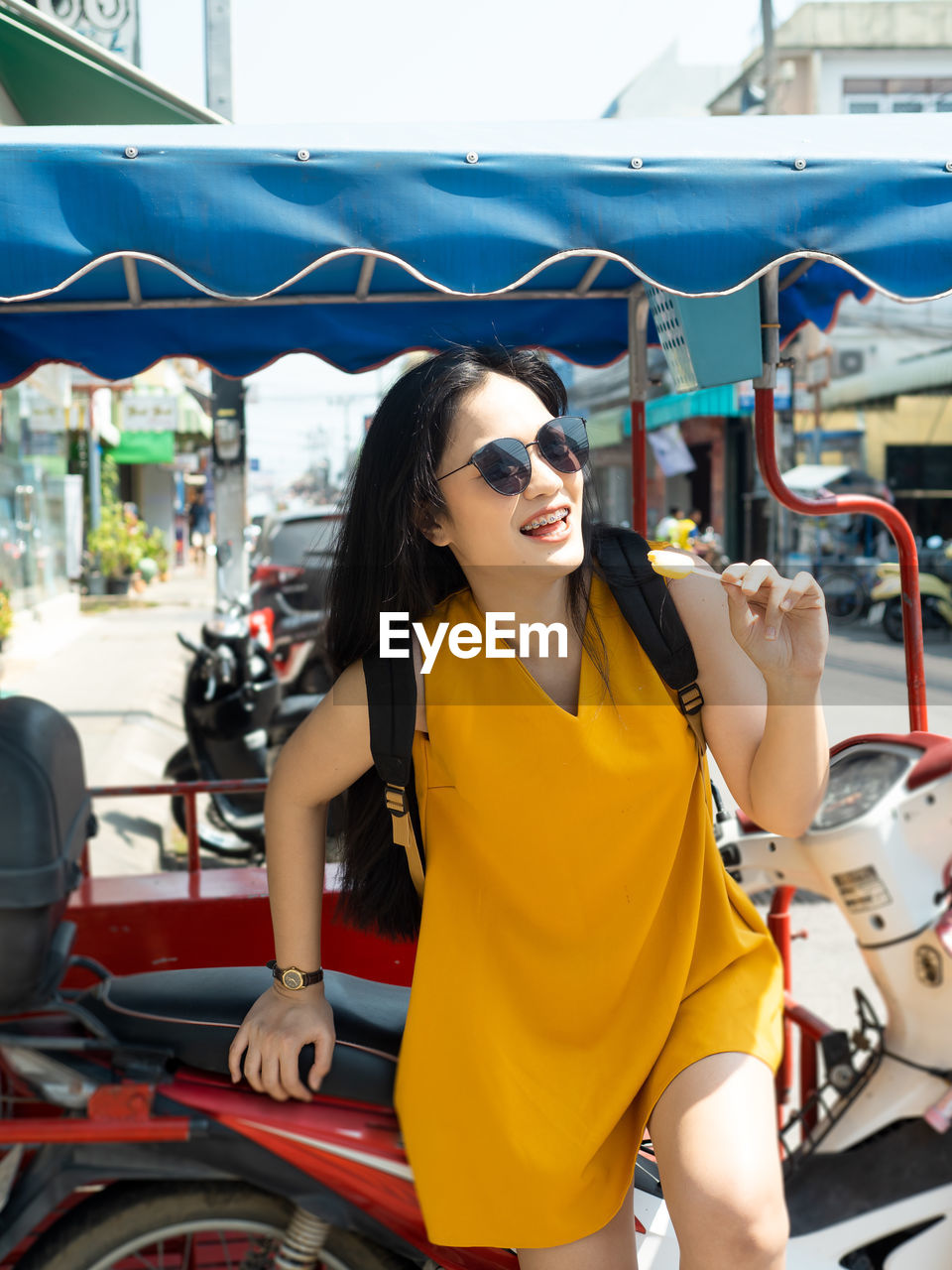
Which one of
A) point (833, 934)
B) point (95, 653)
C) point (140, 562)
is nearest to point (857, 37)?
point (140, 562)

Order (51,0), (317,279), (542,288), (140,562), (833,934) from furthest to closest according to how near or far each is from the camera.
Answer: (140,562) → (51,0) → (833,934) → (542,288) → (317,279)

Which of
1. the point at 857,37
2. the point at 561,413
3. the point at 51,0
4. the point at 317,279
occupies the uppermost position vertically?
the point at 857,37

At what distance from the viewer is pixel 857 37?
74.9 ft

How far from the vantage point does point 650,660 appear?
1694 millimetres

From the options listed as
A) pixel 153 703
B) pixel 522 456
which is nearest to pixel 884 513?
pixel 522 456

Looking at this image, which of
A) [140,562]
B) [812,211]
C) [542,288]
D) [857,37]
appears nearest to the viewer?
[812,211]

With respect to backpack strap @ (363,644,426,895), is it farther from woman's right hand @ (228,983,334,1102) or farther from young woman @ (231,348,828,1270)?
woman's right hand @ (228,983,334,1102)

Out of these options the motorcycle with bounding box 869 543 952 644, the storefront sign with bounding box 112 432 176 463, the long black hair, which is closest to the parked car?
the long black hair

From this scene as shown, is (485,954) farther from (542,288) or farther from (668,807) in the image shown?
(542,288)

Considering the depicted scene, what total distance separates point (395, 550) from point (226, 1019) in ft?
2.79

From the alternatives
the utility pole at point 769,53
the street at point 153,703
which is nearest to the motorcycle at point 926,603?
the street at point 153,703

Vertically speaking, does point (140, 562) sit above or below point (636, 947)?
above

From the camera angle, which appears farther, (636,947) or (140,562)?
(140,562)

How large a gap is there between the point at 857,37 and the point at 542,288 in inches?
935
